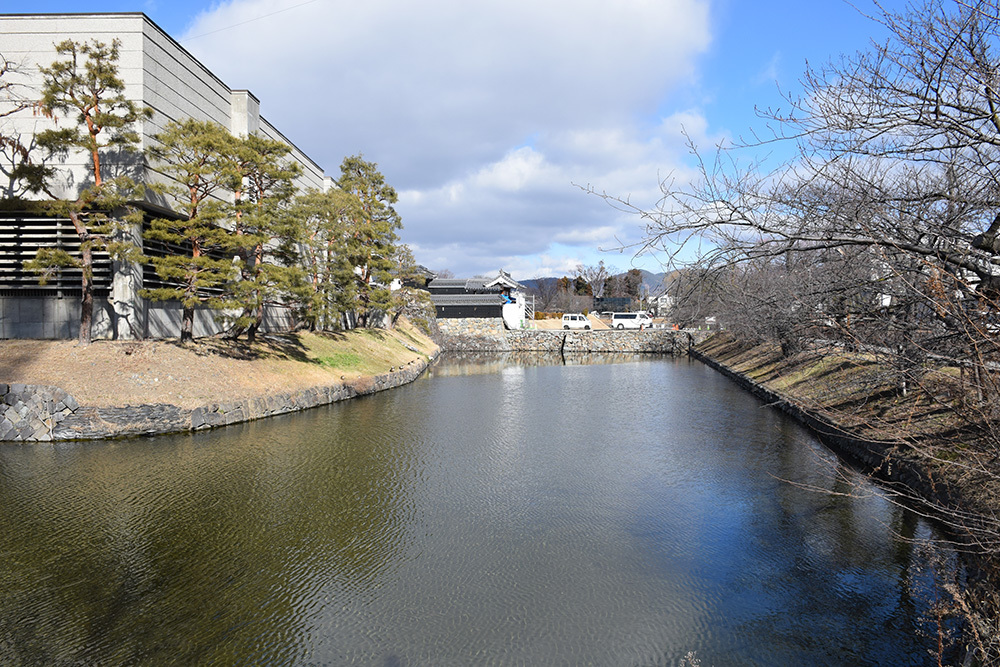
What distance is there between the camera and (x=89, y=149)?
575 inches

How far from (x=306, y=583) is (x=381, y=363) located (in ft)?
59.6

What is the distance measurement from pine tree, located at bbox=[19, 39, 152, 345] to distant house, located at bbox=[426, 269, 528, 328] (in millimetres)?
28346

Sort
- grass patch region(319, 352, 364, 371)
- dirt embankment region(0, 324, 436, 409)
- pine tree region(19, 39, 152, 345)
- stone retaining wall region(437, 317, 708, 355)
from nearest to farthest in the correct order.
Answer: dirt embankment region(0, 324, 436, 409), pine tree region(19, 39, 152, 345), grass patch region(319, 352, 364, 371), stone retaining wall region(437, 317, 708, 355)

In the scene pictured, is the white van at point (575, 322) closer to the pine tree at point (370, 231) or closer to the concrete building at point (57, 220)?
the pine tree at point (370, 231)

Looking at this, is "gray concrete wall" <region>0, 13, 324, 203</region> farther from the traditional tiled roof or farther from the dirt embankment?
the traditional tiled roof

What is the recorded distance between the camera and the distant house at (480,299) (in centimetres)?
4431

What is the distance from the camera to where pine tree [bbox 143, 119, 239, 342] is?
14.7 meters

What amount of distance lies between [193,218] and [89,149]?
292cm

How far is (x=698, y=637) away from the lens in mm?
5172

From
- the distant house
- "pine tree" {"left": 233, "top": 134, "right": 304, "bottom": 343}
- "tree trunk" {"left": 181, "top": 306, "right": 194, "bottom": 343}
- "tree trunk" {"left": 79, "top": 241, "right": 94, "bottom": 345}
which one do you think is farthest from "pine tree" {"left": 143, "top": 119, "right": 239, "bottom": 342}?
the distant house

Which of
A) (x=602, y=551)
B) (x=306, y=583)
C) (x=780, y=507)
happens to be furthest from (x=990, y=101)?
(x=306, y=583)

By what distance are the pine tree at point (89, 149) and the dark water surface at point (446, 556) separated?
194 inches

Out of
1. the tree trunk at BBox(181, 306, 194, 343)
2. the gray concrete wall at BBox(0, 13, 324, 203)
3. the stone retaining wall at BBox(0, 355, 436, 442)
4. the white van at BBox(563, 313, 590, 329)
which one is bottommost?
the stone retaining wall at BBox(0, 355, 436, 442)

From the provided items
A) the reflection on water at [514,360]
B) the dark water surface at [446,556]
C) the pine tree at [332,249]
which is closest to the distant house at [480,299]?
the reflection on water at [514,360]
